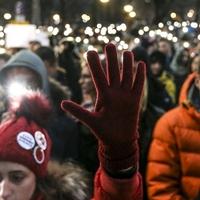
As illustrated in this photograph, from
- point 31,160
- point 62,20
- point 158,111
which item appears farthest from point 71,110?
point 62,20

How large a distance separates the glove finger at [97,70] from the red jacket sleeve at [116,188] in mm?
347

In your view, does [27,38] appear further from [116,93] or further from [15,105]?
[116,93]

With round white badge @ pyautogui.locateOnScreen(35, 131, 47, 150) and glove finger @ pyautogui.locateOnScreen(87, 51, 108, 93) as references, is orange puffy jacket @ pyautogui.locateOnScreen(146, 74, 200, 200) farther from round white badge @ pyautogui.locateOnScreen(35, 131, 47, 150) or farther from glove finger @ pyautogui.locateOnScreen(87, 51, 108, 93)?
glove finger @ pyautogui.locateOnScreen(87, 51, 108, 93)

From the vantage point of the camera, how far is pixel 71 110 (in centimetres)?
269

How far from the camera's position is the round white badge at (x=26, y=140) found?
3.49m

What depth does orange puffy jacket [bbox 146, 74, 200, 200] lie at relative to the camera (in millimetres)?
4609

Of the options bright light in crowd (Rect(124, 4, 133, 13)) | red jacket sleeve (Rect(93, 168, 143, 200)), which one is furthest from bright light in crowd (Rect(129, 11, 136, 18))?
red jacket sleeve (Rect(93, 168, 143, 200))

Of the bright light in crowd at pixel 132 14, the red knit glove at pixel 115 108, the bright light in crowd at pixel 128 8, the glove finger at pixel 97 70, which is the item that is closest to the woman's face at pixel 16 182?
the red knit glove at pixel 115 108

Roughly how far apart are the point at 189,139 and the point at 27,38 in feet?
17.2

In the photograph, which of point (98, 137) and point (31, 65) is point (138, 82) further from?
point (31, 65)

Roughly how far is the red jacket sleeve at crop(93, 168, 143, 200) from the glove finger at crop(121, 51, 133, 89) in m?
0.35

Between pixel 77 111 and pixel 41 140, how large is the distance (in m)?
0.88

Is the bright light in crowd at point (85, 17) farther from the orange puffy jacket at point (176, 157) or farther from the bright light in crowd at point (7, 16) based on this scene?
the orange puffy jacket at point (176, 157)

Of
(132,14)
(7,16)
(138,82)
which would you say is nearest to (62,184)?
(138,82)
